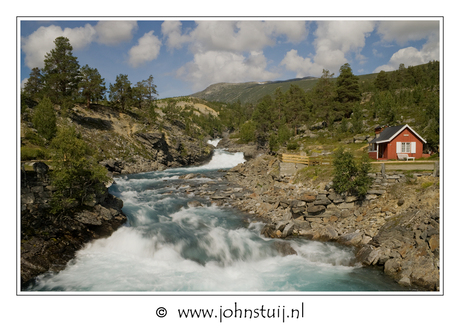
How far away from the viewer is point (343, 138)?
51.7 meters

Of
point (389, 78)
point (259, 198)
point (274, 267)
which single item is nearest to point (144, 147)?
point (259, 198)

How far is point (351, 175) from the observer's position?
856 inches

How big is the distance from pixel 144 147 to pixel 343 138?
1909 inches

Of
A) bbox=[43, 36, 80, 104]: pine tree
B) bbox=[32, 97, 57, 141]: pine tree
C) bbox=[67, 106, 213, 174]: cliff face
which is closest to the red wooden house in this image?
bbox=[67, 106, 213, 174]: cliff face

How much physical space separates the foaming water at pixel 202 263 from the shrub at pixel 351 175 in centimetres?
592

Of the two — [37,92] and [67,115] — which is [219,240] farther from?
[37,92]

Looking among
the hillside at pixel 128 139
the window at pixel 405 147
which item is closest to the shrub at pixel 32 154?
the hillside at pixel 128 139

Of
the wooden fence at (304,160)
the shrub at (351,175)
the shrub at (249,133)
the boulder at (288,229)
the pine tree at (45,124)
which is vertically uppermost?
the shrub at (249,133)

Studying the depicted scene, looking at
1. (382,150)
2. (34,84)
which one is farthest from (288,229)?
(34,84)

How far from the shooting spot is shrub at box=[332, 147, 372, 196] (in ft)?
68.8

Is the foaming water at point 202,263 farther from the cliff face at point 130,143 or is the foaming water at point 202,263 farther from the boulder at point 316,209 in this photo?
the cliff face at point 130,143

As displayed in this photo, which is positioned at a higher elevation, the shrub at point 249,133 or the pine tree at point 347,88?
the pine tree at point 347,88

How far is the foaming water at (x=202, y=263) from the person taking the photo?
1364 centimetres

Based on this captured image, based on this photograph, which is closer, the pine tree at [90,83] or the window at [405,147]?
the window at [405,147]
